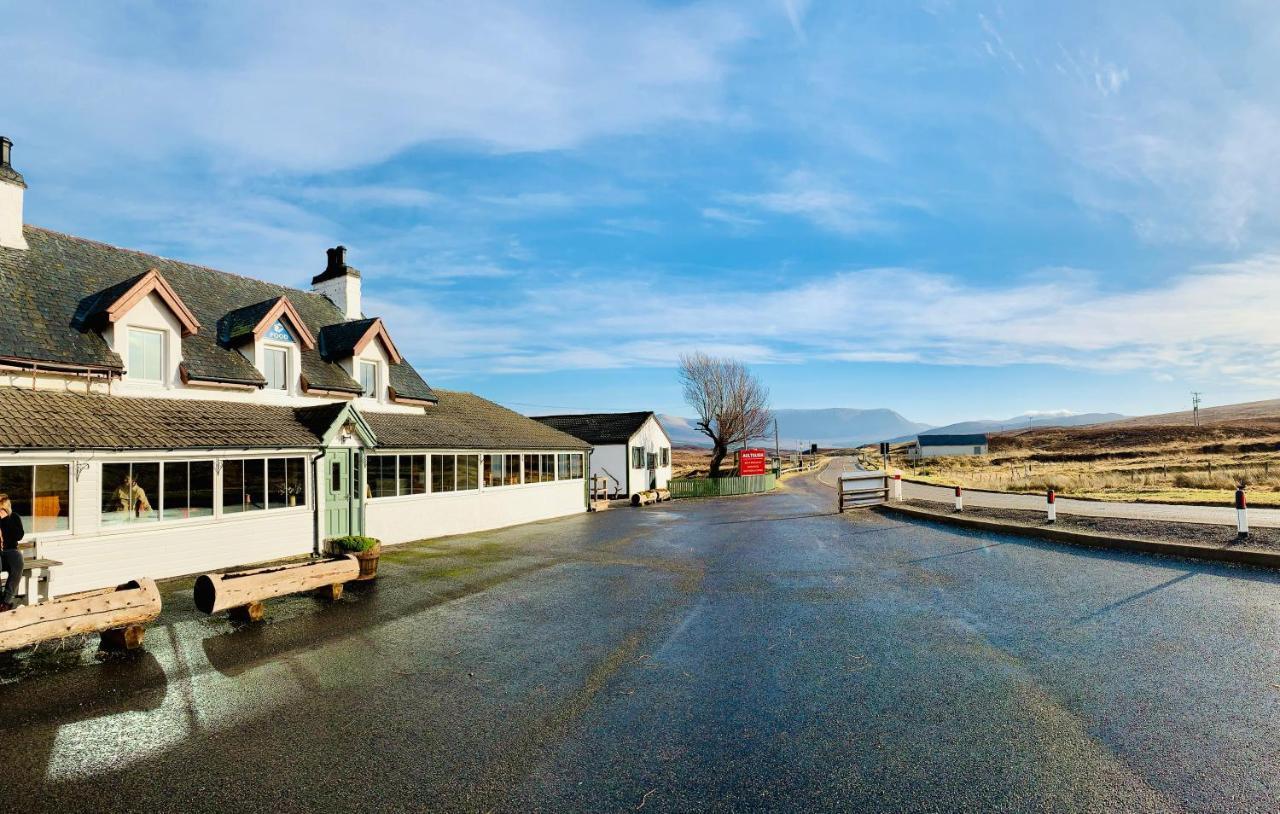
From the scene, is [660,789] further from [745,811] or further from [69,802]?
[69,802]

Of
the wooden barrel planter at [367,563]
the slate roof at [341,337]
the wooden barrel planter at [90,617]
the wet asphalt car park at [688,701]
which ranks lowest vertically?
the wet asphalt car park at [688,701]

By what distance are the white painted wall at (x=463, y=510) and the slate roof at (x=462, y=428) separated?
1609 mm

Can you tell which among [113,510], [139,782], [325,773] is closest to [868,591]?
[325,773]

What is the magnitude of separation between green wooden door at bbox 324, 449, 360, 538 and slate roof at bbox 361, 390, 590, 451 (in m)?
1.21

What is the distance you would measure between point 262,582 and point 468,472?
1210 cm

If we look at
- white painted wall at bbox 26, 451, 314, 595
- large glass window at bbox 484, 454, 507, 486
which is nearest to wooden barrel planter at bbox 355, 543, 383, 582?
white painted wall at bbox 26, 451, 314, 595

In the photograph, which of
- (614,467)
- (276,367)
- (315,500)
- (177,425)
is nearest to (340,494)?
(315,500)

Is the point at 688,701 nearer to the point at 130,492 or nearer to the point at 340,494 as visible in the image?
the point at 130,492

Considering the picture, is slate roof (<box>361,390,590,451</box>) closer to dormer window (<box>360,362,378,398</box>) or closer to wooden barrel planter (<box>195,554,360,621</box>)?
dormer window (<box>360,362,378,398</box>)

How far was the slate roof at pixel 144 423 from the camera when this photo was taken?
11742 mm

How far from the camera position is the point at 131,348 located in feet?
49.6

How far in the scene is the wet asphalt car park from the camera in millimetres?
5051

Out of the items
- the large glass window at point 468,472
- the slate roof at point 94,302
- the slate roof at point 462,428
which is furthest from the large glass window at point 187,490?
the large glass window at point 468,472

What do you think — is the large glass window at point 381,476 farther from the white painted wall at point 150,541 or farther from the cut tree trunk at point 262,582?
the cut tree trunk at point 262,582
